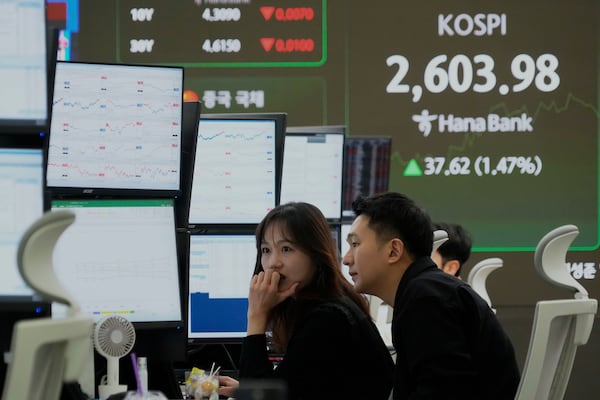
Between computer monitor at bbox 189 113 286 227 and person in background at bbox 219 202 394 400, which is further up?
computer monitor at bbox 189 113 286 227

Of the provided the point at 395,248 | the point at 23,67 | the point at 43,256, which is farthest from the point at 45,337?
the point at 395,248

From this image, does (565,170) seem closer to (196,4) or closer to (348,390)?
(196,4)

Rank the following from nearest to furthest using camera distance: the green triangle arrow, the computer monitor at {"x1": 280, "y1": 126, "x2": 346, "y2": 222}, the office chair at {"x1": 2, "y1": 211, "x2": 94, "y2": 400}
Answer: the office chair at {"x1": 2, "y1": 211, "x2": 94, "y2": 400}, the computer monitor at {"x1": 280, "y1": 126, "x2": 346, "y2": 222}, the green triangle arrow

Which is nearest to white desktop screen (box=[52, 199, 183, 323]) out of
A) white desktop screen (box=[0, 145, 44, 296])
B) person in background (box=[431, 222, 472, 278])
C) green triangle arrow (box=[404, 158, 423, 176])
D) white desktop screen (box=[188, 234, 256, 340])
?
white desktop screen (box=[188, 234, 256, 340])

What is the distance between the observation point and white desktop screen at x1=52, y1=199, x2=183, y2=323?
230 cm

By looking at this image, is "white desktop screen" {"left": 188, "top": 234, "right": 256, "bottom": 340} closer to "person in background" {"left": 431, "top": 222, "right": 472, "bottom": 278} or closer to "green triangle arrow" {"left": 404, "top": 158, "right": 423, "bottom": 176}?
"person in background" {"left": 431, "top": 222, "right": 472, "bottom": 278}

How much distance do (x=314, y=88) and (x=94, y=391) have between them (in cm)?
355

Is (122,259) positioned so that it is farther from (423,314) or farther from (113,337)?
(423,314)

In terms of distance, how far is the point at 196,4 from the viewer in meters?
5.63

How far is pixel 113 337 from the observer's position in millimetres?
2242

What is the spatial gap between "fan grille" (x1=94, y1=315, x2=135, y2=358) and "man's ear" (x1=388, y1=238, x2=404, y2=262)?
24.6 inches

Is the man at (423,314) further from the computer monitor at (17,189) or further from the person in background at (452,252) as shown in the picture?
the person in background at (452,252)

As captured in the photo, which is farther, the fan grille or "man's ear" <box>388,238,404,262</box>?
"man's ear" <box>388,238,404,262</box>

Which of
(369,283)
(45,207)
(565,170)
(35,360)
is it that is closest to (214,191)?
(369,283)
